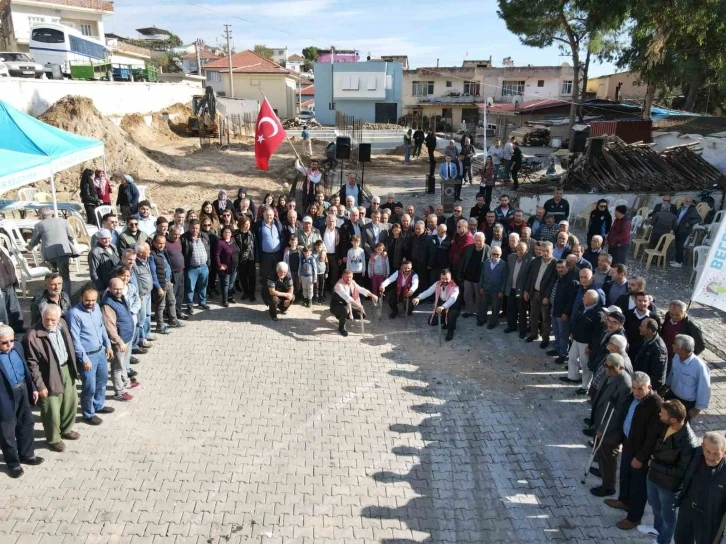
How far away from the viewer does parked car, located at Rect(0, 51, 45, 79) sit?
22.3 m

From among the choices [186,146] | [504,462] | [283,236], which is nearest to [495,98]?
[186,146]

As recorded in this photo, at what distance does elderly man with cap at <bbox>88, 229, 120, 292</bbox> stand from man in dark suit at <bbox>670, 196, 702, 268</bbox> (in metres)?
10.9

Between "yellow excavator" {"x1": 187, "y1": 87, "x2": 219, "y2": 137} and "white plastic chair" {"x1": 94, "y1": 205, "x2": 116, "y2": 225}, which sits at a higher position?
"yellow excavator" {"x1": 187, "y1": 87, "x2": 219, "y2": 137}

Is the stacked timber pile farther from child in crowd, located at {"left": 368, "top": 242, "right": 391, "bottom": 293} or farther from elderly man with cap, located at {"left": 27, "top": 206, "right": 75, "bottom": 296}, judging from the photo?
elderly man with cap, located at {"left": 27, "top": 206, "right": 75, "bottom": 296}

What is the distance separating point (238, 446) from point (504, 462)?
9.15 ft

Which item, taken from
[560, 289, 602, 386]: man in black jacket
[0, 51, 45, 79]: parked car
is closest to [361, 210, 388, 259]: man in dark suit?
[560, 289, 602, 386]: man in black jacket

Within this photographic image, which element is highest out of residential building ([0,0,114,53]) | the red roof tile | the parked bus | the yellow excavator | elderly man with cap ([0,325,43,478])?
residential building ([0,0,114,53])

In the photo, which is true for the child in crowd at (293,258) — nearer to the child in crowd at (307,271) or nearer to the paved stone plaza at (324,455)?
the child in crowd at (307,271)

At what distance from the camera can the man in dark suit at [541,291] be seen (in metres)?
7.77

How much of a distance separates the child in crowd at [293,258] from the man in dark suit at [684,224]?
8051mm

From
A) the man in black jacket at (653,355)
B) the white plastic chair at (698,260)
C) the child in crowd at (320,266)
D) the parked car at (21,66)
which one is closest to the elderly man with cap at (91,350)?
the child in crowd at (320,266)

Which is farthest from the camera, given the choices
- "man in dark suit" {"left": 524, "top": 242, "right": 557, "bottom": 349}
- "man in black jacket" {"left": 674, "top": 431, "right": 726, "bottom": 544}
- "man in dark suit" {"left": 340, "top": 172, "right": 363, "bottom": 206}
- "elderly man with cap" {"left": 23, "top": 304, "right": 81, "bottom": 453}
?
"man in dark suit" {"left": 340, "top": 172, "right": 363, "bottom": 206}

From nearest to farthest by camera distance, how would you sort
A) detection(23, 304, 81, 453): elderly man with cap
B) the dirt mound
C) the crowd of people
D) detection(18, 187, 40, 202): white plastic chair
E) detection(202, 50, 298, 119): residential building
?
the crowd of people
detection(23, 304, 81, 453): elderly man with cap
detection(18, 187, 40, 202): white plastic chair
the dirt mound
detection(202, 50, 298, 119): residential building

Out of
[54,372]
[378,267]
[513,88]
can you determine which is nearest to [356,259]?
[378,267]
